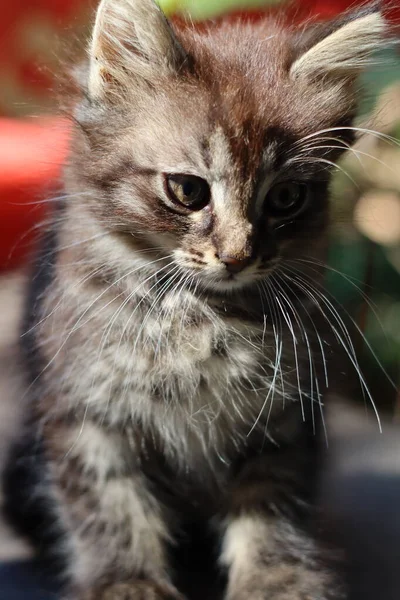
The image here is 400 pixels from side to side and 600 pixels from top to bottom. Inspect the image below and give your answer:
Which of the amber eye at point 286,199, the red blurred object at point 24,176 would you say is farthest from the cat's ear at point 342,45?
the red blurred object at point 24,176

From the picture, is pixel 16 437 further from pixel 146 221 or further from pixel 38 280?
pixel 146 221

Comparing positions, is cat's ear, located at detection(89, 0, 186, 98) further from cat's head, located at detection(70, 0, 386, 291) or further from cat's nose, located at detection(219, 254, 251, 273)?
cat's nose, located at detection(219, 254, 251, 273)

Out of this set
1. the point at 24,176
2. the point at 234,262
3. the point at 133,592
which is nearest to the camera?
the point at 234,262

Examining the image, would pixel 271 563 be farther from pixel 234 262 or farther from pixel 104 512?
pixel 234 262

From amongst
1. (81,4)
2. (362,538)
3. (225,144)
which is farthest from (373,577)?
(81,4)

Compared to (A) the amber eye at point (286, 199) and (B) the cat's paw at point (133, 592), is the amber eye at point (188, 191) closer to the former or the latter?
(A) the amber eye at point (286, 199)

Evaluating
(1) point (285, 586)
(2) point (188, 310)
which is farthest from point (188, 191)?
(1) point (285, 586)

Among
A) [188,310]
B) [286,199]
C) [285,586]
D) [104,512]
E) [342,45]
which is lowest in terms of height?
[285,586]
